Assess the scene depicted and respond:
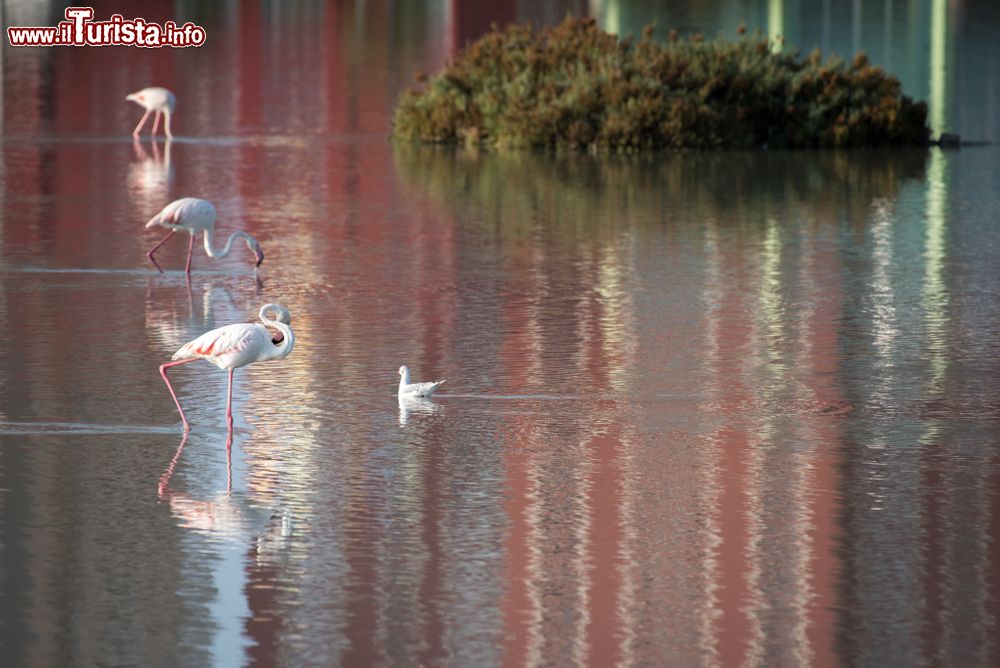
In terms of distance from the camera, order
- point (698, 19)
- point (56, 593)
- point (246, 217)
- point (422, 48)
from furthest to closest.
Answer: point (698, 19), point (422, 48), point (246, 217), point (56, 593)

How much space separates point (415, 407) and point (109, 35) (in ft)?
150

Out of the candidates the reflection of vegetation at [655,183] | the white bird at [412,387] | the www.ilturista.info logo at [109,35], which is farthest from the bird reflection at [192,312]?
the www.ilturista.info logo at [109,35]

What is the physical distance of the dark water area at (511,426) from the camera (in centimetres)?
784

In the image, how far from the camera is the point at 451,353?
44.1 ft

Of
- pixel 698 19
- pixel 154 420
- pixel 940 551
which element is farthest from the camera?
pixel 698 19

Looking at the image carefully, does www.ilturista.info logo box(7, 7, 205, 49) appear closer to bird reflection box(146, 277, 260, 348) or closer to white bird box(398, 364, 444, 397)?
bird reflection box(146, 277, 260, 348)

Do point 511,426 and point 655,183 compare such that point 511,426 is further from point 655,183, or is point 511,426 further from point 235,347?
point 655,183

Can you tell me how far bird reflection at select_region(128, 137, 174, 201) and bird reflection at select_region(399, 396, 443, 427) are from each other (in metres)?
11.3

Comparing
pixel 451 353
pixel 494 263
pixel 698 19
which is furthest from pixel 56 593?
pixel 698 19

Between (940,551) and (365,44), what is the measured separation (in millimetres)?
46992

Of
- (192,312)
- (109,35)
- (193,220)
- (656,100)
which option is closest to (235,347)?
(192,312)

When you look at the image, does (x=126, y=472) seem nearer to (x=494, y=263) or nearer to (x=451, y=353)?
(x=451, y=353)

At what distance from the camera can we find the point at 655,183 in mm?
24750

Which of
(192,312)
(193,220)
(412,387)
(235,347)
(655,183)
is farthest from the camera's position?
(655,183)
